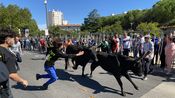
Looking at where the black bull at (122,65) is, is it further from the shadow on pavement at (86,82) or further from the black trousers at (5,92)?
the black trousers at (5,92)

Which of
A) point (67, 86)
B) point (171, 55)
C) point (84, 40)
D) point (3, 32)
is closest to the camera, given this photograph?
point (3, 32)

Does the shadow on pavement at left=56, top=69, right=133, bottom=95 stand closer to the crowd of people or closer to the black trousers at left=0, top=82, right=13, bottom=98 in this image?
the crowd of people

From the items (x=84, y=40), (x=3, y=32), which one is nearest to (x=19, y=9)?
(x=84, y=40)

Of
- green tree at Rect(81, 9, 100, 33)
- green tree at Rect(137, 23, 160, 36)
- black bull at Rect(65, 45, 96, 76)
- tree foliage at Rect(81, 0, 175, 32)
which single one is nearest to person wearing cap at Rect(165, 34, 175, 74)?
black bull at Rect(65, 45, 96, 76)

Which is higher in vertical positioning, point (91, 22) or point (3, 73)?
point (91, 22)

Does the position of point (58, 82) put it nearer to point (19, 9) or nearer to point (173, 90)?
point (173, 90)

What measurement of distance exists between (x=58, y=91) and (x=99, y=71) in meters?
4.19

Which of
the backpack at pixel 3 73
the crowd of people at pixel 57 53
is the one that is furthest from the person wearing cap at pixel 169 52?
the backpack at pixel 3 73

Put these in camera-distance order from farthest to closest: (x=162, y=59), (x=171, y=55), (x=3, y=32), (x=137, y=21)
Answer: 1. (x=137, y=21)
2. (x=162, y=59)
3. (x=171, y=55)
4. (x=3, y=32)

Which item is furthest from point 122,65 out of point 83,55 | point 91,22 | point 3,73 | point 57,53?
point 91,22

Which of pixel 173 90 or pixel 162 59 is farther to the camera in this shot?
pixel 162 59

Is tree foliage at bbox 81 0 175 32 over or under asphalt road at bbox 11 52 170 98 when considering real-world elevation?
over

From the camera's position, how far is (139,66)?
10234mm

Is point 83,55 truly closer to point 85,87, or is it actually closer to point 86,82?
point 86,82
